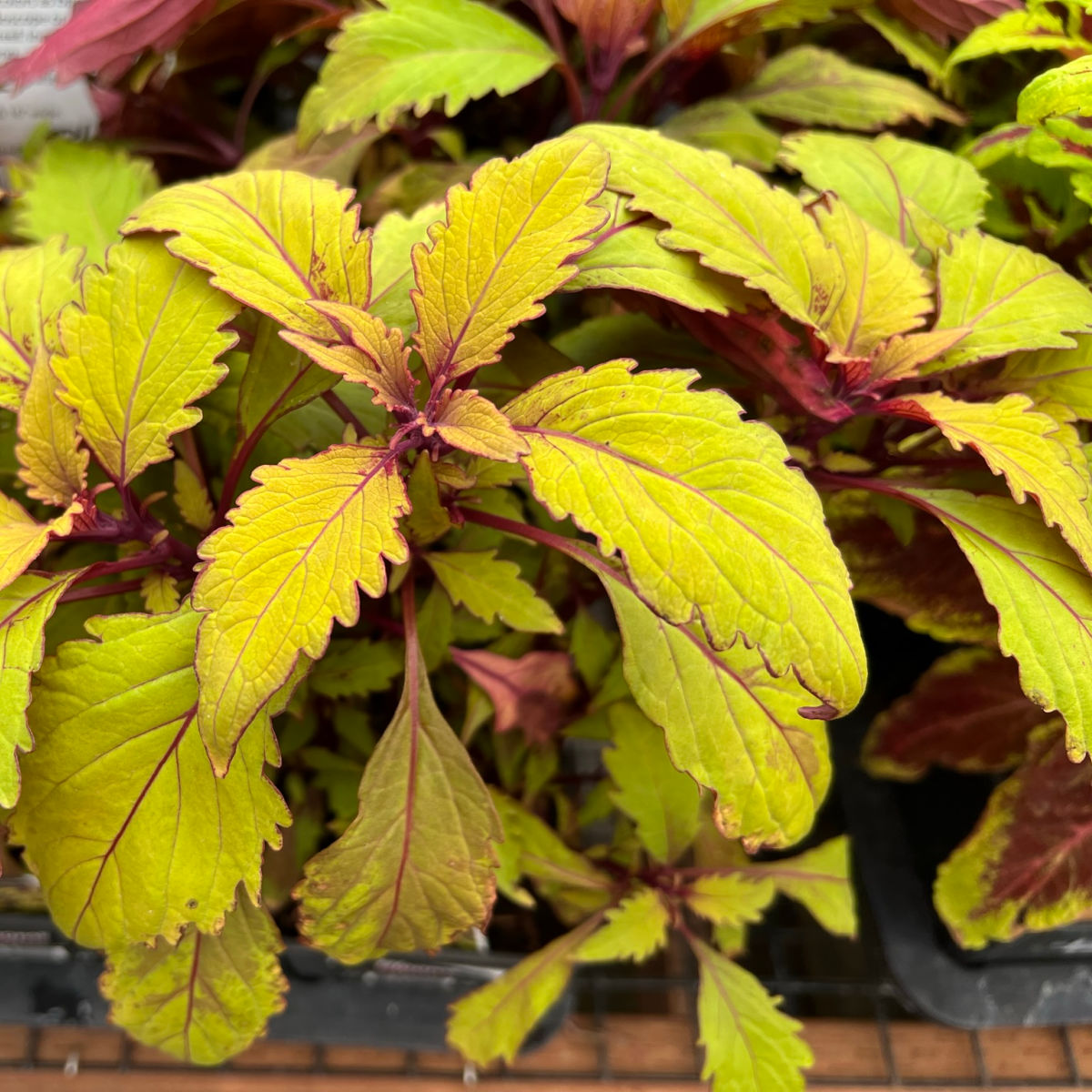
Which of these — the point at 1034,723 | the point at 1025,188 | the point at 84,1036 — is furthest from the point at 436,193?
the point at 84,1036

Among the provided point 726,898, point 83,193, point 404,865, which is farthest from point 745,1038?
point 83,193

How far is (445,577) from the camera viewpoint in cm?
58

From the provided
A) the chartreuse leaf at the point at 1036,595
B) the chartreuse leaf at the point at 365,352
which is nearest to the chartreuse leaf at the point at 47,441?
the chartreuse leaf at the point at 365,352

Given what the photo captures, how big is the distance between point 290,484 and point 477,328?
5.3 inches

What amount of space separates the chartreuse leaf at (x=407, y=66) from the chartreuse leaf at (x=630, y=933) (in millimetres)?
571

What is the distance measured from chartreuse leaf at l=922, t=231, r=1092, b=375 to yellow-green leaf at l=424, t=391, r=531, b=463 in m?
0.28

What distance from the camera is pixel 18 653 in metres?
0.47

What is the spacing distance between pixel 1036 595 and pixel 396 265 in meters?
0.41

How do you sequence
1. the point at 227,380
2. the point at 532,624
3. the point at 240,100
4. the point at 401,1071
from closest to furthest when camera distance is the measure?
1. the point at 532,624
2. the point at 227,380
3. the point at 401,1071
4. the point at 240,100

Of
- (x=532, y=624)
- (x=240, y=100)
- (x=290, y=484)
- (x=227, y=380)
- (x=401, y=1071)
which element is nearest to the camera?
(x=290, y=484)

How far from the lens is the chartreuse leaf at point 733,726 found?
0.51 metres

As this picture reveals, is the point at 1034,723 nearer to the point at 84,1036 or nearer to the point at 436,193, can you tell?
the point at 436,193

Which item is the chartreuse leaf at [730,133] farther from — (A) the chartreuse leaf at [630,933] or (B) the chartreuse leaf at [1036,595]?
(A) the chartreuse leaf at [630,933]

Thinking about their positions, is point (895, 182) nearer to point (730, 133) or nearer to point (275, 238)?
point (730, 133)
